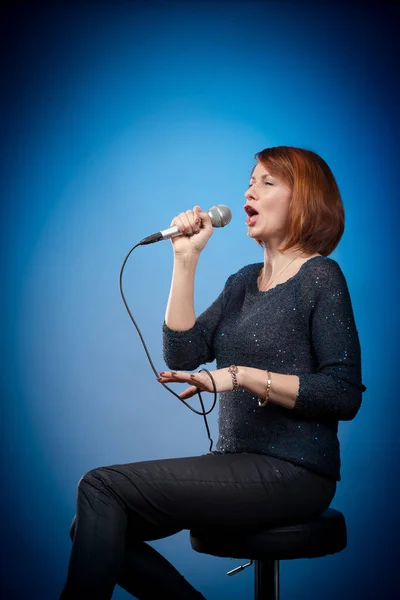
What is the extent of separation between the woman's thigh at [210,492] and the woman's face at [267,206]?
559 millimetres

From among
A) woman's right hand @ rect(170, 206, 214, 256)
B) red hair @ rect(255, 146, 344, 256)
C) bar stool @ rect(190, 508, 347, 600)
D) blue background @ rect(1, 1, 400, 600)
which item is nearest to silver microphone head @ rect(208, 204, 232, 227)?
woman's right hand @ rect(170, 206, 214, 256)

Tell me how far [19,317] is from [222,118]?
3.49ft

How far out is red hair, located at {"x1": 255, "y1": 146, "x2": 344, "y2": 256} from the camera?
1628mm

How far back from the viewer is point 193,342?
5.53 ft

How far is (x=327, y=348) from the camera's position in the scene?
1424 mm

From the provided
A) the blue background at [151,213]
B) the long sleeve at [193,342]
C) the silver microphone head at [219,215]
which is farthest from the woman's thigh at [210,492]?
the blue background at [151,213]

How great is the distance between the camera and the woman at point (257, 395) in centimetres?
129

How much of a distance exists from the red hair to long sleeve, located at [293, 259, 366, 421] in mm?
138

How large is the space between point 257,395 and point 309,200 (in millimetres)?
497

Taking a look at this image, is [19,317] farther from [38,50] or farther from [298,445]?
[298,445]

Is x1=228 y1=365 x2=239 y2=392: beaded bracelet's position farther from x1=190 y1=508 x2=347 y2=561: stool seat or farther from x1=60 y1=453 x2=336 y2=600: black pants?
x1=190 y1=508 x2=347 y2=561: stool seat

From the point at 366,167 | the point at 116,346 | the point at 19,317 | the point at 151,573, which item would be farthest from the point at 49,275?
the point at 151,573

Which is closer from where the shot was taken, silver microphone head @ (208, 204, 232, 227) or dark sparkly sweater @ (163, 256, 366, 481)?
dark sparkly sweater @ (163, 256, 366, 481)

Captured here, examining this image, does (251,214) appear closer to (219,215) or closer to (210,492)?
(219,215)
